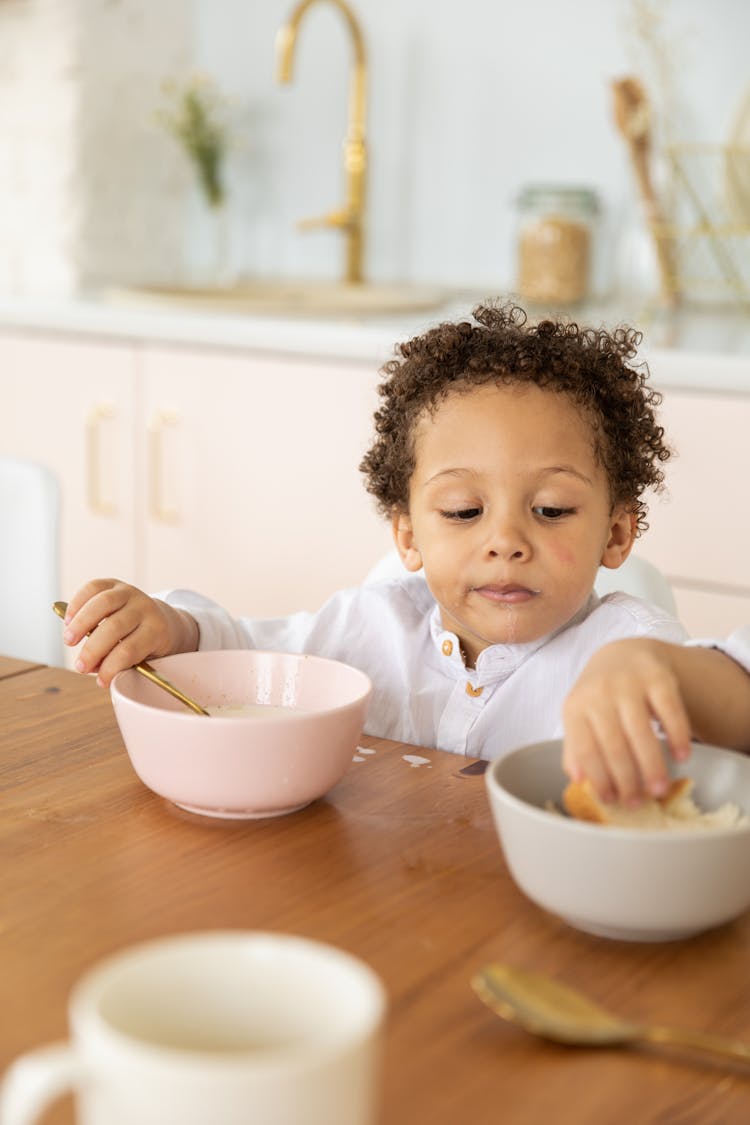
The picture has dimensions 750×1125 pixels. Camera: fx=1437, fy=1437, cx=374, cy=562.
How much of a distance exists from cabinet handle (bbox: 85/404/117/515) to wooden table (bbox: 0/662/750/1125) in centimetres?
176

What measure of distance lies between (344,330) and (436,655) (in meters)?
1.22

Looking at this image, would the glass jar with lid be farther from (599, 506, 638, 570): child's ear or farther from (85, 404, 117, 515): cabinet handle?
(599, 506, 638, 570): child's ear

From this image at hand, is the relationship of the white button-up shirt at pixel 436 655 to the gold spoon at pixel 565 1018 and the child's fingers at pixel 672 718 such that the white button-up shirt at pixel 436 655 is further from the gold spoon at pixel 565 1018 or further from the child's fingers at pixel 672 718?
the gold spoon at pixel 565 1018

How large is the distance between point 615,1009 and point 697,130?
8.06 ft

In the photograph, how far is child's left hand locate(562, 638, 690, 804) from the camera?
2.54 feet

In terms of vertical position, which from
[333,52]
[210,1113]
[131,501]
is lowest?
[131,501]

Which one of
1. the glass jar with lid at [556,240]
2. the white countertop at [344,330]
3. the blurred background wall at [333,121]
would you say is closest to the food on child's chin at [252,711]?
the white countertop at [344,330]

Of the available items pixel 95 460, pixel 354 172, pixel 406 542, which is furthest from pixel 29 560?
pixel 354 172

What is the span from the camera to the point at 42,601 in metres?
1.59

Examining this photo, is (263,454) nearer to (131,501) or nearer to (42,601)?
(131,501)

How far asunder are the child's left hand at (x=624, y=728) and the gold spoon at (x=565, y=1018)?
14cm

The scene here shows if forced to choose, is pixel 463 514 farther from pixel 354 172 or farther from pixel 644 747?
pixel 354 172

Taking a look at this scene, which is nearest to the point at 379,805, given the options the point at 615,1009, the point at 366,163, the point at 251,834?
the point at 251,834

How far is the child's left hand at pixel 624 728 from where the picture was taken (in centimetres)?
77
